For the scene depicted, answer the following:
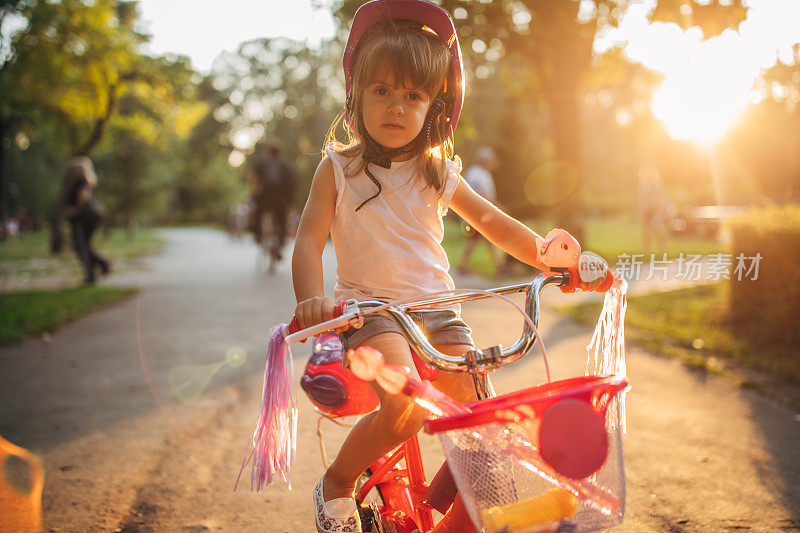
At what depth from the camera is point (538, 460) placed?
1352 mm

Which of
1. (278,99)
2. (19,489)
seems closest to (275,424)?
(19,489)

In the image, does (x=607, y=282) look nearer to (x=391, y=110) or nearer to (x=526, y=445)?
(x=526, y=445)

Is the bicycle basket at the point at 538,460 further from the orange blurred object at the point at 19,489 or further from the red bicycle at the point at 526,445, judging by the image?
the orange blurred object at the point at 19,489

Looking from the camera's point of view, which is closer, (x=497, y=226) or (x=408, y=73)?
(x=408, y=73)

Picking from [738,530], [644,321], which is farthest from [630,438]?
[644,321]

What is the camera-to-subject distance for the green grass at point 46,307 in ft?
23.0

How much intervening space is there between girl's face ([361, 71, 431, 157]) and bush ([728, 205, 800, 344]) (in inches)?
191

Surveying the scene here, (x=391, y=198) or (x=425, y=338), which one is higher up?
(x=391, y=198)

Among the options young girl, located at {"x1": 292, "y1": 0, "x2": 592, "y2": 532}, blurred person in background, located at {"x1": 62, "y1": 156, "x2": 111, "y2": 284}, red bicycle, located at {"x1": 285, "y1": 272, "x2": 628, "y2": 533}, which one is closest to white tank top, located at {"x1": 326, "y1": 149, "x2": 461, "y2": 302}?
young girl, located at {"x1": 292, "y1": 0, "x2": 592, "y2": 532}

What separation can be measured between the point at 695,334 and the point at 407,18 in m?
5.45

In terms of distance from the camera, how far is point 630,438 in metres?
3.86

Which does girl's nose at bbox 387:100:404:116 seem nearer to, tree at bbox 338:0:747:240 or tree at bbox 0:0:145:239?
tree at bbox 338:0:747:240

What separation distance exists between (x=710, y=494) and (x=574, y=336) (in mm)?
3718

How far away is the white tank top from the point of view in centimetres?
218
